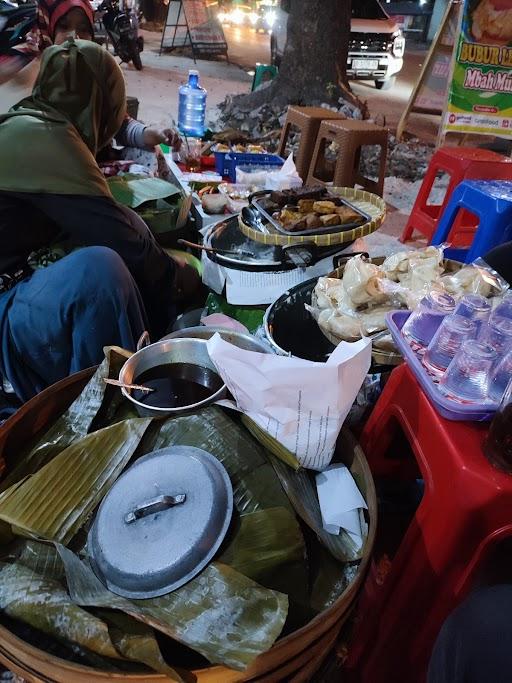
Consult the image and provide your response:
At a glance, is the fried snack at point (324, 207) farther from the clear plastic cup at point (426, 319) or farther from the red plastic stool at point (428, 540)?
the red plastic stool at point (428, 540)

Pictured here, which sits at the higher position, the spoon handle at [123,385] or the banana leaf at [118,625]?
the spoon handle at [123,385]

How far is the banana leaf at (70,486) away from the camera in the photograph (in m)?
1.10

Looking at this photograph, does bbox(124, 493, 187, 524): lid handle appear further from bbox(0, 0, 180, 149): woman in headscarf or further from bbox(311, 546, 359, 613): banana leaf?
bbox(0, 0, 180, 149): woman in headscarf

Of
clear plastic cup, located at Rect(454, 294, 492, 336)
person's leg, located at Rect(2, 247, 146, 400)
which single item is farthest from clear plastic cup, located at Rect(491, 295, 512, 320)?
person's leg, located at Rect(2, 247, 146, 400)

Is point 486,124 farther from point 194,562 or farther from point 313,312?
point 194,562

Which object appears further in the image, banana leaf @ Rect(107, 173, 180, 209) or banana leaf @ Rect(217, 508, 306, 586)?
banana leaf @ Rect(107, 173, 180, 209)

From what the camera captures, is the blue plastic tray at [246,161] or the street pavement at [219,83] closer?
the blue plastic tray at [246,161]

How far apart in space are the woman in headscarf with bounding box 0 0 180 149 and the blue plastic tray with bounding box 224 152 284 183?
2.10 feet

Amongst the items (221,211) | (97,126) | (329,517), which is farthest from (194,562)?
(221,211)

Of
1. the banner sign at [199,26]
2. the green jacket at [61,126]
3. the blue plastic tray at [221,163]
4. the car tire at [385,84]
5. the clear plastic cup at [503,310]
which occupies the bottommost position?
the blue plastic tray at [221,163]

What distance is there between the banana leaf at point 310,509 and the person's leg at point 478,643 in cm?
24

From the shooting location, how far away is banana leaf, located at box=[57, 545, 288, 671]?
0.87 meters

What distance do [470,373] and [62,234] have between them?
6.28ft

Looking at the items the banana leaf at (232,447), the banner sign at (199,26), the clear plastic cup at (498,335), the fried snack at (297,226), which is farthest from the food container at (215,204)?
the banner sign at (199,26)
